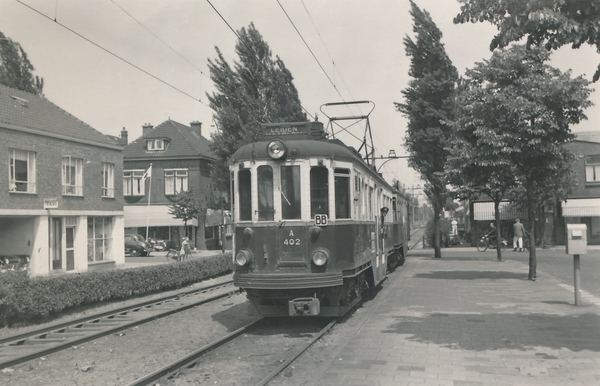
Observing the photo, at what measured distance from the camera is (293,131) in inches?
400

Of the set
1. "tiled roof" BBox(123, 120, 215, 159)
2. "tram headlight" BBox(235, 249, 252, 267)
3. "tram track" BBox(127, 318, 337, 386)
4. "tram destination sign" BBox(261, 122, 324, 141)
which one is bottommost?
"tram track" BBox(127, 318, 337, 386)

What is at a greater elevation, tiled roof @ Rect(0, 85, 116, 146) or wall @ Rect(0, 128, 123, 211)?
tiled roof @ Rect(0, 85, 116, 146)

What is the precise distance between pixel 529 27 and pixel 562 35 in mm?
348

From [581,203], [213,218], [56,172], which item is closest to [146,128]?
[213,218]

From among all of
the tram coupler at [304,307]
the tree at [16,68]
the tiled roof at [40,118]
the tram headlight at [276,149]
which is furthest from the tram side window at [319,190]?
the tree at [16,68]

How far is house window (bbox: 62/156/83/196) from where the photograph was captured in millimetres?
24656

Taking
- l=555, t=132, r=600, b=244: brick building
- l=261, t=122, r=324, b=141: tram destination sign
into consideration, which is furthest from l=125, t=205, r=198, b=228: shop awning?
l=261, t=122, r=324, b=141: tram destination sign

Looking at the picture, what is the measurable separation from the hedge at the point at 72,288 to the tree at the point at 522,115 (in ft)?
30.3

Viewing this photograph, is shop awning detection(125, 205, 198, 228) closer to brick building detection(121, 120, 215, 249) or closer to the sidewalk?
brick building detection(121, 120, 215, 249)

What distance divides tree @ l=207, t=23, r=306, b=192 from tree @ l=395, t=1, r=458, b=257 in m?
7.61

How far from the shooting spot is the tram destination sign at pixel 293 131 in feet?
33.0

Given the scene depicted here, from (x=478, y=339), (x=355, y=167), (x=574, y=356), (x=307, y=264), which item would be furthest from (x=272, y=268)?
(x=574, y=356)

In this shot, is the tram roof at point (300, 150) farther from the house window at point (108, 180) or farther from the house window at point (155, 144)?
the house window at point (155, 144)

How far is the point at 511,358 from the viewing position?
22.1 feet
